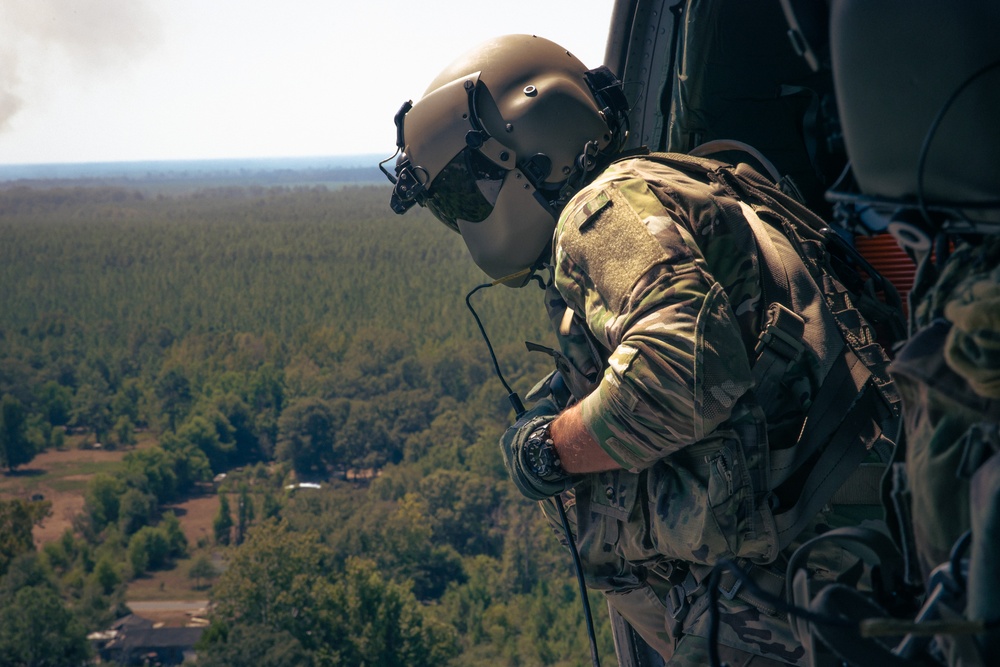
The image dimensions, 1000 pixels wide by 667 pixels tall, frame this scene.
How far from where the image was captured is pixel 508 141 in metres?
3.27

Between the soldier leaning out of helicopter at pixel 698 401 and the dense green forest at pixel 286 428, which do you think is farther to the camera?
the dense green forest at pixel 286 428

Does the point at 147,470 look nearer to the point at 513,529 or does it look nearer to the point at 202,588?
the point at 202,588

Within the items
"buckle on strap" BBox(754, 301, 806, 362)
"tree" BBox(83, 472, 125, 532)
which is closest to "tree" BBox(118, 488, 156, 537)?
"tree" BBox(83, 472, 125, 532)

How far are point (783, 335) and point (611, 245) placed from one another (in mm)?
455

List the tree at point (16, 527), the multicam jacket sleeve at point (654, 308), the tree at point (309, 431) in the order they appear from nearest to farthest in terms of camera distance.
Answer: the multicam jacket sleeve at point (654, 308), the tree at point (16, 527), the tree at point (309, 431)

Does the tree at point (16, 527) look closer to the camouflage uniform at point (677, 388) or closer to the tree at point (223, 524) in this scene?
the tree at point (223, 524)

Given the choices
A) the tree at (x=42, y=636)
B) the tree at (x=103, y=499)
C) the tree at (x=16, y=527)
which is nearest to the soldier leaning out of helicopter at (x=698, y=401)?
the tree at (x=42, y=636)

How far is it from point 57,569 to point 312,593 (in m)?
19.6

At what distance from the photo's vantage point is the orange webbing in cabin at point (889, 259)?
355cm

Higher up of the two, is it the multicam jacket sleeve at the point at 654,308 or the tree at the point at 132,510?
the multicam jacket sleeve at the point at 654,308

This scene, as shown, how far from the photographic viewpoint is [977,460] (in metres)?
1.49

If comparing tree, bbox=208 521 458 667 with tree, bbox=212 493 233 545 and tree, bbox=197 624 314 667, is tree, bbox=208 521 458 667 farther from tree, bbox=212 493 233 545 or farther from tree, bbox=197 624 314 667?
tree, bbox=212 493 233 545

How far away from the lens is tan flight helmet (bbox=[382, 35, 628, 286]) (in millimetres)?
3262

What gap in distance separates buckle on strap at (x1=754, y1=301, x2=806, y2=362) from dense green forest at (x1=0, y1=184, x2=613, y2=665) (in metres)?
29.8
